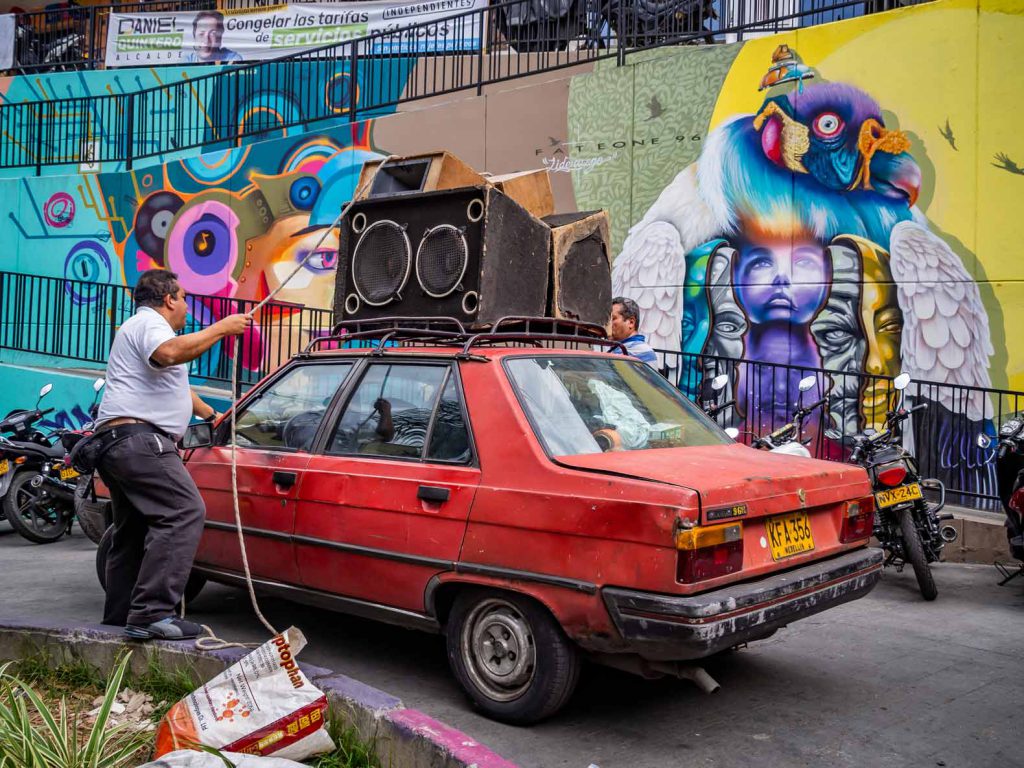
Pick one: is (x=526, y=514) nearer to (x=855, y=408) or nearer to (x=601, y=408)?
(x=601, y=408)

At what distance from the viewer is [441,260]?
489cm

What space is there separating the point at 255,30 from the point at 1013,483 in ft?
49.6

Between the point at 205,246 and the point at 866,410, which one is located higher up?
the point at 205,246

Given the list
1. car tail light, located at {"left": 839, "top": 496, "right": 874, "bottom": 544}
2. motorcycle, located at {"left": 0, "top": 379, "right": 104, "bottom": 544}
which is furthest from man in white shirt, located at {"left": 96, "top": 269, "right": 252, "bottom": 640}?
motorcycle, located at {"left": 0, "top": 379, "right": 104, "bottom": 544}

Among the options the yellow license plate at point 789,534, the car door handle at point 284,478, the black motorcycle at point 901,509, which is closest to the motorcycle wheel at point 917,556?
the black motorcycle at point 901,509

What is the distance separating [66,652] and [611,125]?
9256 mm

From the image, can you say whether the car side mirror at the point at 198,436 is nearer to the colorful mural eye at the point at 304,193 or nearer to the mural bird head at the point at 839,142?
the mural bird head at the point at 839,142

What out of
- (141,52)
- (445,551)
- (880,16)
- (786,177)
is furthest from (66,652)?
(141,52)

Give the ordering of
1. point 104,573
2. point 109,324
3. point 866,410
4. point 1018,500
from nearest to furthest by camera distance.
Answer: point 104,573 < point 1018,500 < point 866,410 < point 109,324

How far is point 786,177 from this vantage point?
1018 centimetres

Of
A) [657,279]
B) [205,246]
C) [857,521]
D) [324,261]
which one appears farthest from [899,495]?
[205,246]

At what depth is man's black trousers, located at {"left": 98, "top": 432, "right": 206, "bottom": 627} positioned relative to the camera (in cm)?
423

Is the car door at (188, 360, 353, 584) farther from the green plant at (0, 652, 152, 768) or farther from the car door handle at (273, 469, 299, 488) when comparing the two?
the green plant at (0, 652, 152, 768)

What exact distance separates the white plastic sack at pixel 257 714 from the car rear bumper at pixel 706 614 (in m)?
1.11
